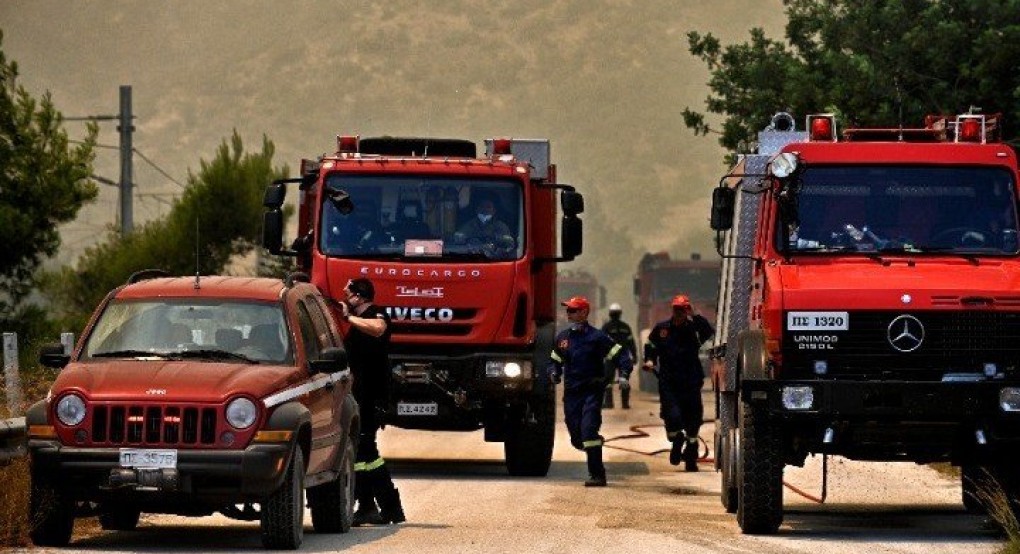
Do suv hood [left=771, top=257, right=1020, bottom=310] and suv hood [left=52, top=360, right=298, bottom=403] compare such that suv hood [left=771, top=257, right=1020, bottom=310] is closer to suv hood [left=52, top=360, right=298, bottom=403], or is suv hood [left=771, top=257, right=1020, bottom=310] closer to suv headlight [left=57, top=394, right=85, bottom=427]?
suv hood [left=52, top=360, right=298, bottom=403]

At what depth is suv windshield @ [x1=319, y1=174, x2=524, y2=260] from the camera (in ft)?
68.7

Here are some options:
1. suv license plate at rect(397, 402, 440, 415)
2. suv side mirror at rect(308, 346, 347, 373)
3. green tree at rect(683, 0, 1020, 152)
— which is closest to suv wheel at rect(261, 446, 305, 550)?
suv side mirror at rect(308, 346, 347, 373)

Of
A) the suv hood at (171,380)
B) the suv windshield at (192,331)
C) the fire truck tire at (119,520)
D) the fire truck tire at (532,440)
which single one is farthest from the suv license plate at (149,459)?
the fire truck tire at (532,440)

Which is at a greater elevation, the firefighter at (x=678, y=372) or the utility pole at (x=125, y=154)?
the utility pole at (x=125, y=154)

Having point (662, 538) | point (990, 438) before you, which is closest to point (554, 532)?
point (662, 538)

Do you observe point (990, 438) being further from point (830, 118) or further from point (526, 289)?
point (526, 289)

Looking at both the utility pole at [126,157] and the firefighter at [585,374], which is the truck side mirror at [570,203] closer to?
the firefighter at [585,374]

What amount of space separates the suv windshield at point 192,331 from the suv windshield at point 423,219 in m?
6.71

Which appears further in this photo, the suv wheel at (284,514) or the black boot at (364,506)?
the black boot at (364,506)

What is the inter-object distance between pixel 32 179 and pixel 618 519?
23500mm

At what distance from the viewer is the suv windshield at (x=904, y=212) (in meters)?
15.5

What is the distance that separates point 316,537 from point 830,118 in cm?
511

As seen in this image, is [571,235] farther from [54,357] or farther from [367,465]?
[54,357]

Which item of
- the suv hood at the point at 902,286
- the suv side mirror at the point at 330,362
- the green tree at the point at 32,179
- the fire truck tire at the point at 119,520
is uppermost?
the green tree at the point at 32,179
